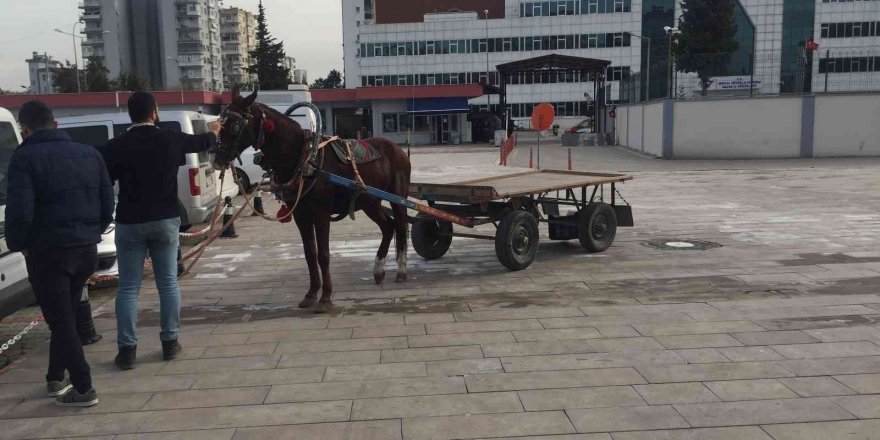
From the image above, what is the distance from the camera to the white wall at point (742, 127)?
28875 millimetres

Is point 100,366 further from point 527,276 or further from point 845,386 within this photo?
point 845,386

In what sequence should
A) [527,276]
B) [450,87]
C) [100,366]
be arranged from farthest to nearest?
1. [450,87]
2. [527,276]
3. [100,366]

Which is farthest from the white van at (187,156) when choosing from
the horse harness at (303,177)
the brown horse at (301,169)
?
the horse harness at (303,177)

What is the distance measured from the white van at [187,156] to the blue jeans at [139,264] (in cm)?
612

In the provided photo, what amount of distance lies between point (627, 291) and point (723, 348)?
1.96 m

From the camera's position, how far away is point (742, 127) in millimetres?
29125

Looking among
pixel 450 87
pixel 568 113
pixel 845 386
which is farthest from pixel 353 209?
pixel 568 113

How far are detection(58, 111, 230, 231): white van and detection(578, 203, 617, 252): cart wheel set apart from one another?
588cm

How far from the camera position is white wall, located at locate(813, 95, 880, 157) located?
28.8 meters

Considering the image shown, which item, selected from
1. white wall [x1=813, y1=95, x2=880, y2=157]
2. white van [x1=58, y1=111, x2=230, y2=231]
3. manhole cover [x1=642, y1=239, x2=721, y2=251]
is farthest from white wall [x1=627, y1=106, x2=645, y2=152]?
white van [x1=58, y1=111, x2=230, y2=231]

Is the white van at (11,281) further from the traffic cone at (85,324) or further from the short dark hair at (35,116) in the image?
the short dark hair at (35,116)

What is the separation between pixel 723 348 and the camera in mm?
5383

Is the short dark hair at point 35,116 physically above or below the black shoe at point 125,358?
above

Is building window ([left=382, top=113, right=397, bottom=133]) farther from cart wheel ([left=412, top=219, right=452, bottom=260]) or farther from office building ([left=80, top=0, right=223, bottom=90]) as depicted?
office building ([left=80, top=0, right=223, bottom=90])
